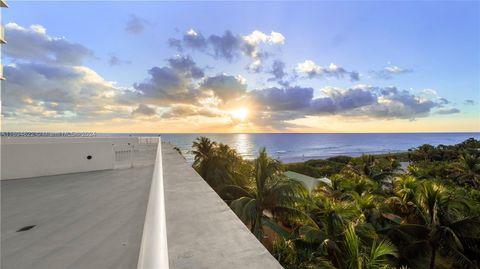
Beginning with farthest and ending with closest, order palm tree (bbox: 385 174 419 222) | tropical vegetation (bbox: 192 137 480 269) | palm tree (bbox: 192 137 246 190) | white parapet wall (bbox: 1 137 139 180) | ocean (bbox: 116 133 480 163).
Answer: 1. ocean (bbox: 116 133 480 163)
2. palm tree (bbox: 192 137 246 190)
3. palm tree (bbox: 385 174 419 222)
4. tropical vegetation (bbox: 192 137 480 269)
5. white parapet wall (bbox: 1 137 139 180)

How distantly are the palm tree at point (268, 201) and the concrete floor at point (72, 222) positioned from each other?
3770 millimetres

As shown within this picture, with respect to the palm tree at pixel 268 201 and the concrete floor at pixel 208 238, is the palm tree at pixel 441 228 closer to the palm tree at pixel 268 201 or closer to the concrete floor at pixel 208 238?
the palm tree at pixel 268 201

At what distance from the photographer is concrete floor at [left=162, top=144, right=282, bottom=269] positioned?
6.50ft

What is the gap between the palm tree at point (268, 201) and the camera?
815 centimetres

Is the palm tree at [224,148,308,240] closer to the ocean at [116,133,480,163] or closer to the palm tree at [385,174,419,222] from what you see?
the palm tree at [385,174,419,222]

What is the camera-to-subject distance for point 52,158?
7383 mm

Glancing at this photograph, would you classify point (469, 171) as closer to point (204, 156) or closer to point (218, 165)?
point (218, 165)

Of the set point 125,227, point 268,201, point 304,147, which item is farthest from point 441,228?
point 304,147

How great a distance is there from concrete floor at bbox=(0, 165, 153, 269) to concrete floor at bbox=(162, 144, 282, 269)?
2.55 feet

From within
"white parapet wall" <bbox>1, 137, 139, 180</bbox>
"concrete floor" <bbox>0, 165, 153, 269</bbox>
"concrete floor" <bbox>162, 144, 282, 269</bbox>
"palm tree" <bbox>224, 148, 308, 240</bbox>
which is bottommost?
"palm tree" <bbox>224, 148, 308, 240</bbox>

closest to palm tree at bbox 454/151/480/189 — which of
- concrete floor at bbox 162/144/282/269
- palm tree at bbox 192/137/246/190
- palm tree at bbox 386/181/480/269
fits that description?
palm tree at bbox 386/181/480/269

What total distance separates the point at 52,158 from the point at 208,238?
782 cm

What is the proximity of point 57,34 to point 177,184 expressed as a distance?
15.8 meters

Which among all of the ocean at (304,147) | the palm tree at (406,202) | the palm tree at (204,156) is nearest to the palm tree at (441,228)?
the palm tree at (406,202)
